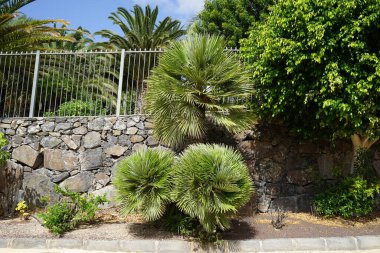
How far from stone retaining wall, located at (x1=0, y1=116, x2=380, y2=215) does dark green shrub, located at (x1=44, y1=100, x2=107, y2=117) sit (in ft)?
0.93

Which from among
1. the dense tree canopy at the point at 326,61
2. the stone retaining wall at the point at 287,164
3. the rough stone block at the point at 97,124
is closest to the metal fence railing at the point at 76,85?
the rough stone block at the point at 97,124

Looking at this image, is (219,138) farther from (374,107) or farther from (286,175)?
(374,107)

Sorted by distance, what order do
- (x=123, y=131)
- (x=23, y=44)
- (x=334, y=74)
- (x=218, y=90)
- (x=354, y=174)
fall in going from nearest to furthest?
1. (x=334, y=74)
2. (x=218, y=90)
3. (x=354, y=174)
4. (x=123, y=131)
5. (x=23, y=44)

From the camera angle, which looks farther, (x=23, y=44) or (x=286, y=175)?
(x=23, y=44)

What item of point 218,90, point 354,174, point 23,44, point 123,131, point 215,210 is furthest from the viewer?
point 23,44

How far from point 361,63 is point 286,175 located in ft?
8.86

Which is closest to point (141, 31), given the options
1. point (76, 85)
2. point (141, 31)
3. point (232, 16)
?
point (141, 31)

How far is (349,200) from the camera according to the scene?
6375 millimetres

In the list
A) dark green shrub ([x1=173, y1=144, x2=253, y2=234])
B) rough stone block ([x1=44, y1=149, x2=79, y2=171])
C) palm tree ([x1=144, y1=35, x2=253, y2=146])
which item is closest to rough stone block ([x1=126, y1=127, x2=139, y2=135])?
palm tree ([x1=144, y1=35, x2=253, y2=146])

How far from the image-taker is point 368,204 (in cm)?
643

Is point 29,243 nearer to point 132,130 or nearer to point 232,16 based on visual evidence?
point 132,130

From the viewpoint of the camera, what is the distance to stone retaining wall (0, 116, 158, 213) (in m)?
7.44

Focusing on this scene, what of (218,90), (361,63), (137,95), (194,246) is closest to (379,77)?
(361,63)

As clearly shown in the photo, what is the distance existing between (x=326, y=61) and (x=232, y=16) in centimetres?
956
